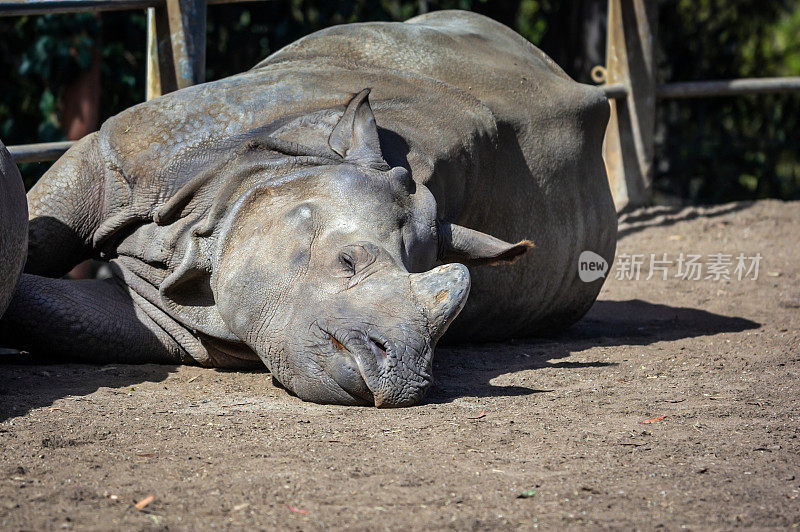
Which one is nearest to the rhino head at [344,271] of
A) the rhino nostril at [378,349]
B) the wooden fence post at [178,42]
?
the rhino nostril at [378,349]

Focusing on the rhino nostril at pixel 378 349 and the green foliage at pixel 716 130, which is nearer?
the rhino nostril at pixel 378 349

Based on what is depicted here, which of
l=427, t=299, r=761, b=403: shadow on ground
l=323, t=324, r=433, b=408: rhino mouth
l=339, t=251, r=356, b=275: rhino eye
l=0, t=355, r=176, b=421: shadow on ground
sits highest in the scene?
l=339, t=251, r=356, b=275: rhino eye

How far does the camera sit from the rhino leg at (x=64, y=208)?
168 inches

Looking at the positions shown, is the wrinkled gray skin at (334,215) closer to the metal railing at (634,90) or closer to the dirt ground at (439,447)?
the dirt ground at (439,447)

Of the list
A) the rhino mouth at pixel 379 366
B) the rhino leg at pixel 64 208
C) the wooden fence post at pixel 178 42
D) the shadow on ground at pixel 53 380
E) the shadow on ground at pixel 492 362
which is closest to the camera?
the rhino mouth at pixel 379 366

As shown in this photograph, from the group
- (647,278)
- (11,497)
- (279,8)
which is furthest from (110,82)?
(11,497)

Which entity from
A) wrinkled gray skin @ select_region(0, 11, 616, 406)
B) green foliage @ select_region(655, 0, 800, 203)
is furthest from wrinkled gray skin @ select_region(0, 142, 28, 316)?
green foliage @ select_region(655, 0, 800, 203)

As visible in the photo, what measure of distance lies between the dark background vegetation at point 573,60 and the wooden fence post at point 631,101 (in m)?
1.12

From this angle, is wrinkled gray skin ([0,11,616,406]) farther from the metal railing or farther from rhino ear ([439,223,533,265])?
the metal railing

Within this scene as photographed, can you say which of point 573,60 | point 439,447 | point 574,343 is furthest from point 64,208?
point 573,60

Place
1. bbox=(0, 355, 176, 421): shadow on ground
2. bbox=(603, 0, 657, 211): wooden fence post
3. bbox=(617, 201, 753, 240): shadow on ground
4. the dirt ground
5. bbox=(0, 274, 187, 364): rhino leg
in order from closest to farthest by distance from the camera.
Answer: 1. the dirt ground
2. bbox=(0, 355, 176, 421): shadow on ground
3. bbox=(0, 274, 187, 364): rhino leg
4. bbox=(617, 201, 753, 240): shadow on ground
5. bbox=(603, 0, 657, 211): wooden fence post

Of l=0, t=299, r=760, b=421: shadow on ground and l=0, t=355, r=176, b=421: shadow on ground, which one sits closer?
l=0, t=355, r=176, b=421: shadow on ground

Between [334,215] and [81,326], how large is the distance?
1.14 meters

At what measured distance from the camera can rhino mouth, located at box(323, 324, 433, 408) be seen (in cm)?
326
